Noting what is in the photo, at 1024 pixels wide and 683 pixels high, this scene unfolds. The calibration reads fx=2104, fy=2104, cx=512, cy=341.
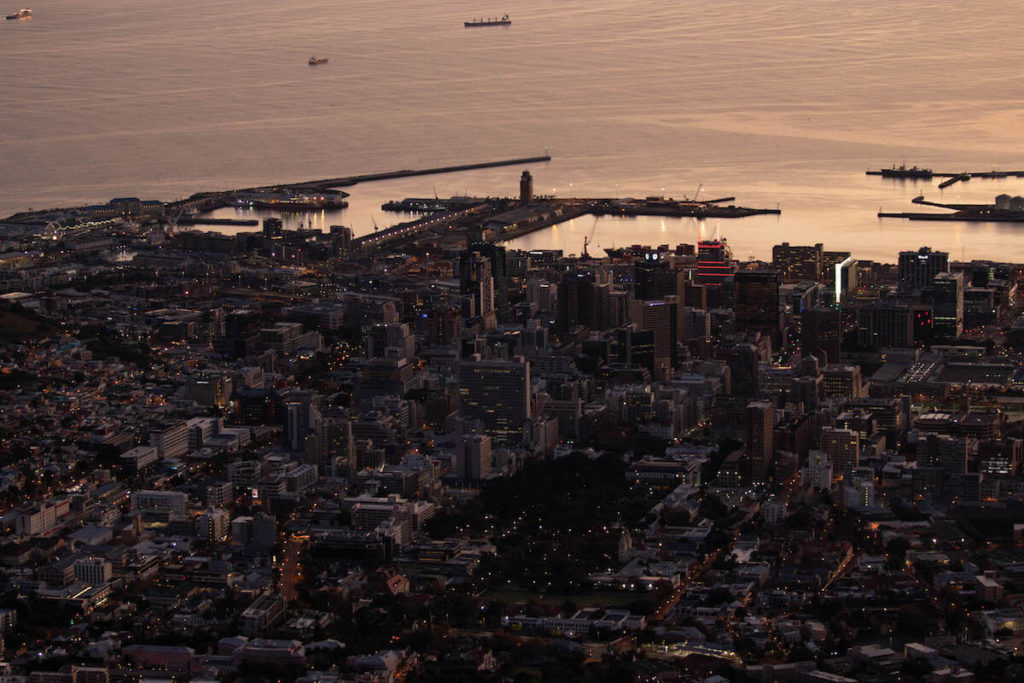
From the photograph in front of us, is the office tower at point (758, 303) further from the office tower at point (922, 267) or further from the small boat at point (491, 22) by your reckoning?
the small boat at point (491, 22)

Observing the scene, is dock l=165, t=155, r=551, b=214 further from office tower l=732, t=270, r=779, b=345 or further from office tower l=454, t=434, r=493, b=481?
office tower l=454, t=434, r=493, b=481

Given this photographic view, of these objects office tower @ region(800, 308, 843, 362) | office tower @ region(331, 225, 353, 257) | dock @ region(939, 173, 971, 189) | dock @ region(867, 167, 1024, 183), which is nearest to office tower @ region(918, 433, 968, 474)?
office tower @ region(800, 308, 843, 362)

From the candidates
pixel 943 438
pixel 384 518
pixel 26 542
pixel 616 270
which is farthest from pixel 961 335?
pixel 26 542

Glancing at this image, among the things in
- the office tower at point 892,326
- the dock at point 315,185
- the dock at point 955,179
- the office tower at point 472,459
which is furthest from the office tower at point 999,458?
the dock at point 315,185

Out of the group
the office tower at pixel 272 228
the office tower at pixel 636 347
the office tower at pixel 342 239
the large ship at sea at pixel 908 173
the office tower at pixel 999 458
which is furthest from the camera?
the large ship at sea at pixel 908 173

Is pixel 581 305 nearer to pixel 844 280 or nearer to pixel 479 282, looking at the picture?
pixel 479 282

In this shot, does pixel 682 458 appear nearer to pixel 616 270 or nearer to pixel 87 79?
pixel 616 270

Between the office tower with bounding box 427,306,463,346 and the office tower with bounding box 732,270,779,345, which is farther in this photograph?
the office tower with bounding box 732,270,779,345
